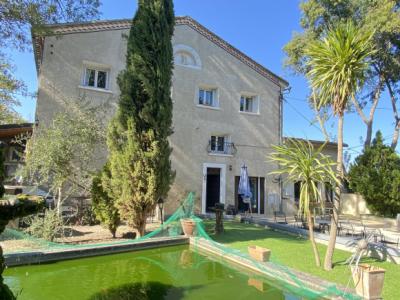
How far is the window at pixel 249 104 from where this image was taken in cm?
2188

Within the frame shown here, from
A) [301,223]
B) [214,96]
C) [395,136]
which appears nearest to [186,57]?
[214,96]

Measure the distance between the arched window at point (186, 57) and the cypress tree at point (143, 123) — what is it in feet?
25.2

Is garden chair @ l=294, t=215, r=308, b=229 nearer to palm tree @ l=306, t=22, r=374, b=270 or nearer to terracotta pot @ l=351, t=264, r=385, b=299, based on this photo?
palm tree @ l=306, t=22, r=374, b=270

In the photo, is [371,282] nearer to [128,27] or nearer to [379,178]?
[379,178]

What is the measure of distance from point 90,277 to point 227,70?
16839 mm

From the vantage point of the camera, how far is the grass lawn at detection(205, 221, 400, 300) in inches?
282

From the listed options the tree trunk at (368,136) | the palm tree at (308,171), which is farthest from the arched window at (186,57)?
the palm tree at (308,171)

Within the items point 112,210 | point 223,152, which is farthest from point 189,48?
point 112,210

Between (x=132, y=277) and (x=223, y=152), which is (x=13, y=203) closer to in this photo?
(x=132, y=277)

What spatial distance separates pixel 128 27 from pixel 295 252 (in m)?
15.4

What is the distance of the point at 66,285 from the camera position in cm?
665

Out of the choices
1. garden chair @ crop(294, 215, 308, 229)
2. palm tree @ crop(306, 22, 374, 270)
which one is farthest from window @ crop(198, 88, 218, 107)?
palm tree @ crop(306, 22, 374, 270)

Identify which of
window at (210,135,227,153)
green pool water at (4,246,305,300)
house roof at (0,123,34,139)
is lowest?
green pool water at (4,246,305,300)

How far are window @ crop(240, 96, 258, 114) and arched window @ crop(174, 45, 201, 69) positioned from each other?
13.3 ft
